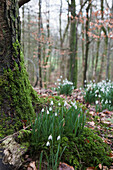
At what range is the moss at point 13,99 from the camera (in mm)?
1738

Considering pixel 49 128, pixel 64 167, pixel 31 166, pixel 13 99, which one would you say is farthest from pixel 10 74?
pixel 64 167

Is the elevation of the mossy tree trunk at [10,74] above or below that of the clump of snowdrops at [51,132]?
above

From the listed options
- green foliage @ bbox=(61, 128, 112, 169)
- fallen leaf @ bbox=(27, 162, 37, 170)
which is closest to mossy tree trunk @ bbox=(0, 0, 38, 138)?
fallen leaf @ bbox=(27, 162, 37, 170)

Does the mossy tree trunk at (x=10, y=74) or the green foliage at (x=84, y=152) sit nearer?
the green foliage at (x=84, y=152)

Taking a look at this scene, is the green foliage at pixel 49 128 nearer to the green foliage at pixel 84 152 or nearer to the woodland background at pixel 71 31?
the green foliage at pixel 84 152

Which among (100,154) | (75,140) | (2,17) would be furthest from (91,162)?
(2,17)

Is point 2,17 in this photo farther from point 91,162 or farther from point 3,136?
point 91,162

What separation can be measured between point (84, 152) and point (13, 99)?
1.20 m

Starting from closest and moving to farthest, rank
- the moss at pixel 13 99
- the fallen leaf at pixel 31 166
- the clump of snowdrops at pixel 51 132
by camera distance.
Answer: the fallen leaf at pixel 31 166, the clump of snowdrops at pixel 51 132, the moss at pixel 13 99

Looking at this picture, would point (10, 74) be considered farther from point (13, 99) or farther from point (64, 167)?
point (64, 167)

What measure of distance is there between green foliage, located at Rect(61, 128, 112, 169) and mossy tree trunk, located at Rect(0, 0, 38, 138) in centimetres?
75

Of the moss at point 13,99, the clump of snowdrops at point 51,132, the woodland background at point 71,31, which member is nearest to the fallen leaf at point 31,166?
the clump of snowdrops at point 51,132

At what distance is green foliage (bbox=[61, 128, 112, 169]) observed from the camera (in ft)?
4.98

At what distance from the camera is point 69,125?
1.77m
